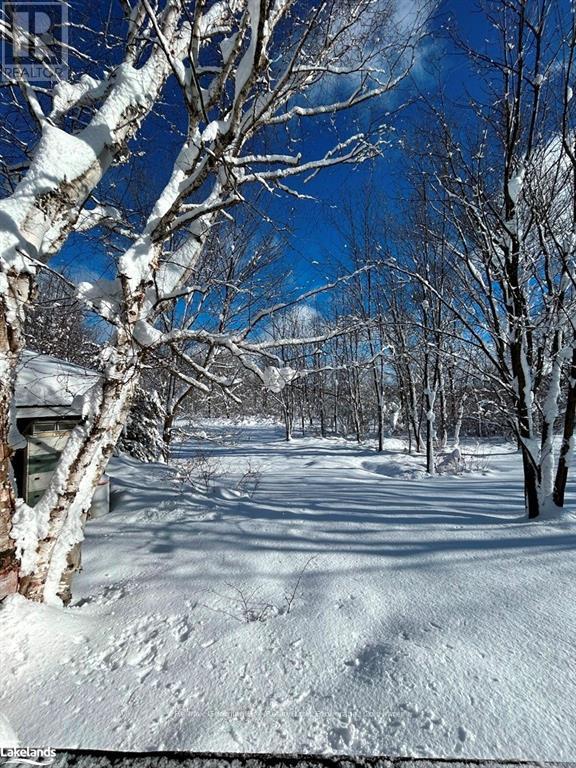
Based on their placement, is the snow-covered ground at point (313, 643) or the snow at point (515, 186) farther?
the snow at point (515, 186)

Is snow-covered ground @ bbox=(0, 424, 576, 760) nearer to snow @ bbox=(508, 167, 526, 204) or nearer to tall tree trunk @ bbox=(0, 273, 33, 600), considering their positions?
tall tree trunk @ bbox=(0, 273, 33, 600)

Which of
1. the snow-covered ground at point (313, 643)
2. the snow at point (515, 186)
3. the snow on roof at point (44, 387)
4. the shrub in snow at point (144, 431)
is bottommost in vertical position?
the snow-covered ground at point (313, 643)

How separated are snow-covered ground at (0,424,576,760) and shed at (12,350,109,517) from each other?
157 centimetres

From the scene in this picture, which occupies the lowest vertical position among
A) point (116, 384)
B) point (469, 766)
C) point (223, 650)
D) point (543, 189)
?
point (223, 650)

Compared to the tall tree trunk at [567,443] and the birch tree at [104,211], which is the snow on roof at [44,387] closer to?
the birch tree at [104,211]

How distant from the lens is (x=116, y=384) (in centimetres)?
261

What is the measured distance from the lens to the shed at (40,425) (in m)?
4.42

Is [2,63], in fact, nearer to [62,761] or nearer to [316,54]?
[316,54]

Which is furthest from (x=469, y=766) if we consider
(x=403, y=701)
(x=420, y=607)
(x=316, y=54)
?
(x=316, y=54)

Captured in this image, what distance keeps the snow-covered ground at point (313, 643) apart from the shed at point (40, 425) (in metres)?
1.57

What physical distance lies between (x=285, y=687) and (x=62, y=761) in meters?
0.92

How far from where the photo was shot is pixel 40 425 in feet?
15.2

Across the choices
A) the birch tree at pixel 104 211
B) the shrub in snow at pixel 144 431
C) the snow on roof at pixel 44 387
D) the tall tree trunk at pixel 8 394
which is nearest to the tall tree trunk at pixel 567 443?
the birch tree at pixel 104 211

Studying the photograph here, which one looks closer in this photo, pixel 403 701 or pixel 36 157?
pixel 403 701
